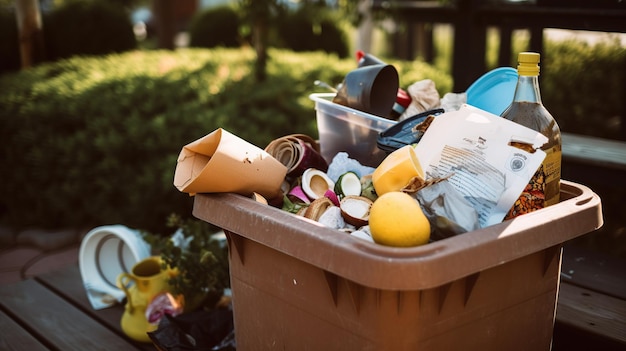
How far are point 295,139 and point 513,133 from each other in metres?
0.72

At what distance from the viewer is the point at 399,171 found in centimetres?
163

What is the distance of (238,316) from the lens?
1.82m

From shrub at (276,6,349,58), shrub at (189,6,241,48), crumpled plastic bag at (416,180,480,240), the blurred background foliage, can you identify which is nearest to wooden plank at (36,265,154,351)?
the blurred background foliage

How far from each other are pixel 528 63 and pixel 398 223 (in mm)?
538

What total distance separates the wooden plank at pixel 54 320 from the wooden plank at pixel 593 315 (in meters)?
1.44

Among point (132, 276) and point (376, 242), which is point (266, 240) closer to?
point (376, 242)

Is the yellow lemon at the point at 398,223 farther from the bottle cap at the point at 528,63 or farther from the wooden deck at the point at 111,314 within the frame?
the wooden deck at the point at 111,314

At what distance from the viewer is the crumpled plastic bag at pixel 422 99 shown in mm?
2113

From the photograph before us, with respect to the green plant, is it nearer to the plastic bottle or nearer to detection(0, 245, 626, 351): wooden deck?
detection(0, 245, 626, 351): wooden deck

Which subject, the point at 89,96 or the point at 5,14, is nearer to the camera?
the point at 89,96

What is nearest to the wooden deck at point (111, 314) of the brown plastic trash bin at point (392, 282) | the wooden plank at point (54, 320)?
the wooden plank at point (54, 320)

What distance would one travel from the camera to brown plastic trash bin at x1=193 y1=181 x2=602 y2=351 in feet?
4.45

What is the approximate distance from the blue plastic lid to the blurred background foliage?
155 cm

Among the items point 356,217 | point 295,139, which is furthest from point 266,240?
point 295,139
